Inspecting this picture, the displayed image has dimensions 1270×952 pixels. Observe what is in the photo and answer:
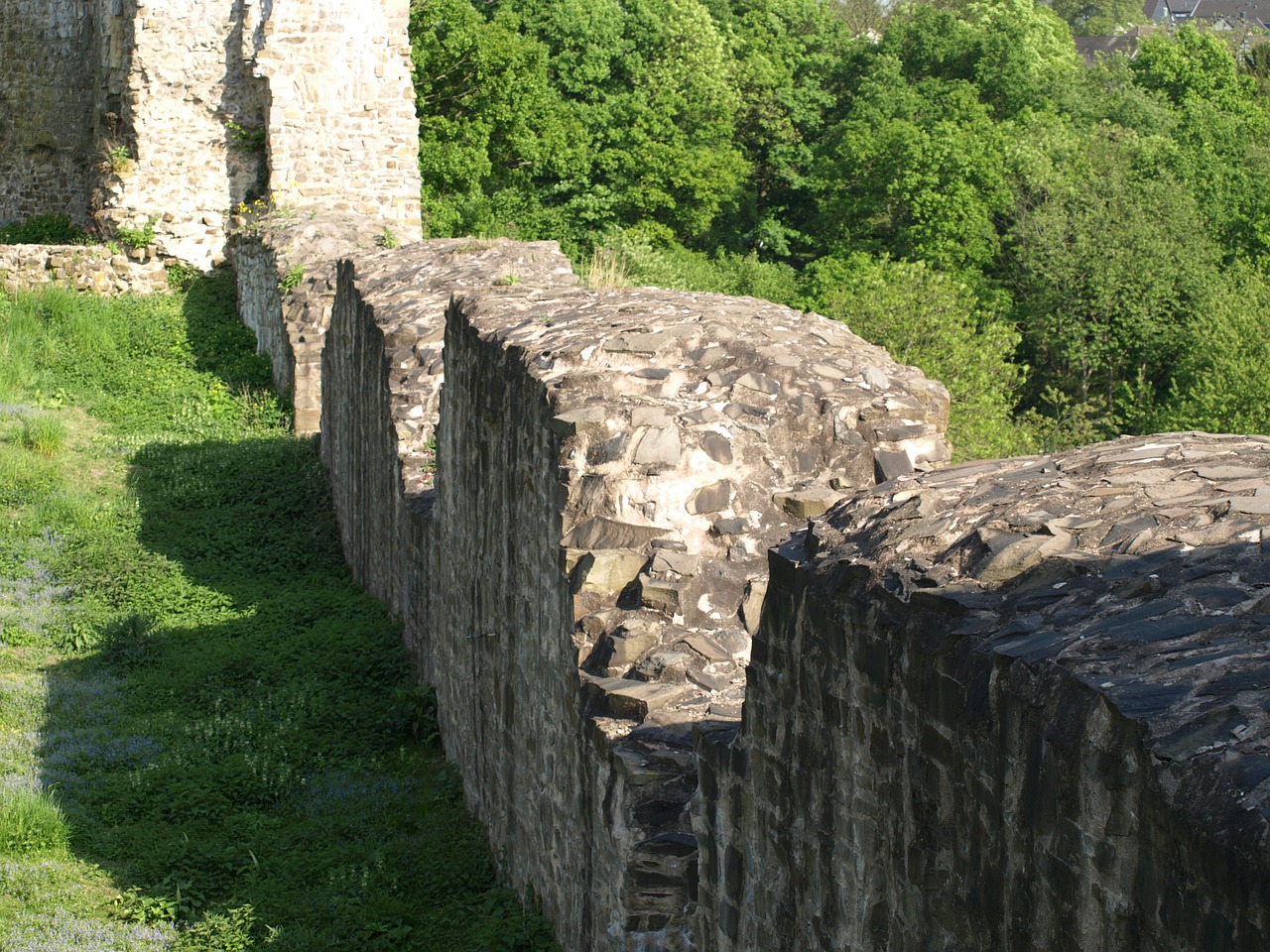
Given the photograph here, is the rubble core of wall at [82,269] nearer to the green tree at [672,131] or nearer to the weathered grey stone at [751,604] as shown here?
the weathered grey stone at [751,604]

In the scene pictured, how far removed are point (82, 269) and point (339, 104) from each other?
355cm

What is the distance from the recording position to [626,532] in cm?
482

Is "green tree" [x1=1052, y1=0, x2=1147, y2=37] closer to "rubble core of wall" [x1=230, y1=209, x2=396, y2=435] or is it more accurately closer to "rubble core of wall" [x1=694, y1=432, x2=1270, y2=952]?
"rubble core of wall" [x1=230, y1=209, x2=396, y2=435]

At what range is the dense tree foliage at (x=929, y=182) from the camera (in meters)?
30.2

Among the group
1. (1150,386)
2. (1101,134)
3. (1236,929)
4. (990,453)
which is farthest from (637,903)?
(1101,134)

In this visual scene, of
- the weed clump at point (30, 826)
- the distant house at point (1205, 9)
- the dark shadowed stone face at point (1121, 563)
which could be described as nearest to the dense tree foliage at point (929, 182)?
the weed clump at point (30, 826)

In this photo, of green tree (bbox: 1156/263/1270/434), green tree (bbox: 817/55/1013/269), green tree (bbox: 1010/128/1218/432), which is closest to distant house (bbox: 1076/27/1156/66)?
green tree (bbox: 817/55/1013/269)

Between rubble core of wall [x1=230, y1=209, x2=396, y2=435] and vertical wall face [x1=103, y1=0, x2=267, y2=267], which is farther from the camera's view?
→ vertical wall face [x1=103, y1=0, x2=267, y2=267]

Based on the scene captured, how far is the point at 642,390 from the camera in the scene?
17.0 ft

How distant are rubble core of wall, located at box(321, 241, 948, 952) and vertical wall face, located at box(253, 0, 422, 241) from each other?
1024 cm

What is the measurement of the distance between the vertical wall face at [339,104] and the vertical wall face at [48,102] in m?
6.57

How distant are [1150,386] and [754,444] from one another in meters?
31.2

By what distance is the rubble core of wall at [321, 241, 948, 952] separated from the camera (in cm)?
434

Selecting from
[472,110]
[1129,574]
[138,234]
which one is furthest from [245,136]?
[1129,574]
